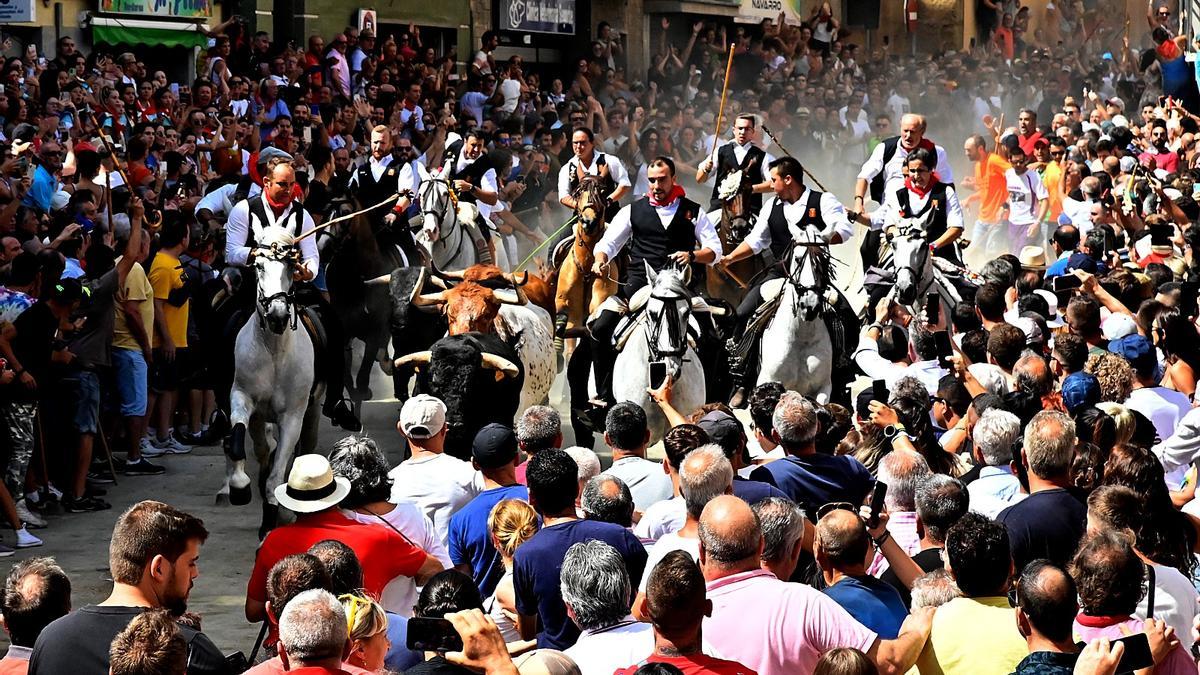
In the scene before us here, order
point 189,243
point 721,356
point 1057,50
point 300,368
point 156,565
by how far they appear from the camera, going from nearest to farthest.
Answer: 1. point 156,565
2. point 300,368
3. point 721,356
4. point 189,243
5. point 1057,50

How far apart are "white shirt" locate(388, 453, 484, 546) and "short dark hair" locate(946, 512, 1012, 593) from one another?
252 cm

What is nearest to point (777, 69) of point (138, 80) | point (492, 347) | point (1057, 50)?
point (1057, 50)

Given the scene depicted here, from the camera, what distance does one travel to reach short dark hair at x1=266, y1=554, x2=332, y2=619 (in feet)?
16.1

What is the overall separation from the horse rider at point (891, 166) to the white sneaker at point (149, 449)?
589 cm

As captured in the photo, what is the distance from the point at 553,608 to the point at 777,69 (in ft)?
88.0

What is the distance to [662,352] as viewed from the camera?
34.6 ft

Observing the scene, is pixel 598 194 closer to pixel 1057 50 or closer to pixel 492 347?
pixel 492 347

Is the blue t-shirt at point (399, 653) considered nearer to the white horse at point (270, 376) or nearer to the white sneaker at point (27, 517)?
the white horse at point (270, 376)

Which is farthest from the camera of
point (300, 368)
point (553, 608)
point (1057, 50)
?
point (1057, 50)

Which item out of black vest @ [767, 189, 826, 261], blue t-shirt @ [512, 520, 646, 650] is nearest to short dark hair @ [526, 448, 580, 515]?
blue t-shirt @ [512, 520, 646, 650]

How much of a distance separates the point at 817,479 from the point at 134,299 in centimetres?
640

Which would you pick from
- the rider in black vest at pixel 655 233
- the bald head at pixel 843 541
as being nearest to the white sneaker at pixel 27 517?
the rider in black vest at pixel 655 233

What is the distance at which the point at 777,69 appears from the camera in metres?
31.5

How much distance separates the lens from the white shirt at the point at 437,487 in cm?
713
